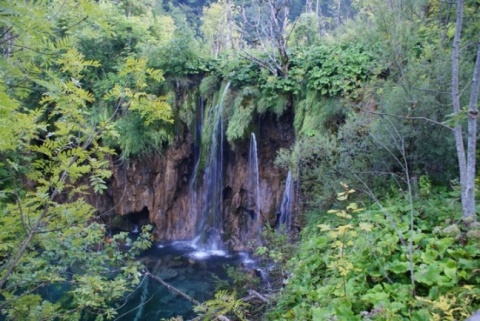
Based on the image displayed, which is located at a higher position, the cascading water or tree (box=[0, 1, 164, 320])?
tree (box=[0, 1, 164, 320])

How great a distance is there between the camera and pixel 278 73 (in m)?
8.97

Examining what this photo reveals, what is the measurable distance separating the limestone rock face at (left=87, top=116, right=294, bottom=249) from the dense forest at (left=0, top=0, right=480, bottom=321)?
146 cm

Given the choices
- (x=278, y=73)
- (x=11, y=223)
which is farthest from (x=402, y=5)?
(x=11, y=223)

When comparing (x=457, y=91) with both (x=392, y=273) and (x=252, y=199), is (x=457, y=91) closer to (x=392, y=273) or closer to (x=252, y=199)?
(x=392, y=273)

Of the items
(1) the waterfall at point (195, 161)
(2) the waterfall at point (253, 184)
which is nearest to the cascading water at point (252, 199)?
(2) the waterfall at point (253, 184)

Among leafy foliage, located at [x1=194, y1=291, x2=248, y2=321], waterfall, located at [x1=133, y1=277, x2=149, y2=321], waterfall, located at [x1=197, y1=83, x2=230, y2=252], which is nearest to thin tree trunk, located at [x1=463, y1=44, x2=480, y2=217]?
leafy foliage, located at [x1=194, y1=291, x2=248, y2=321]

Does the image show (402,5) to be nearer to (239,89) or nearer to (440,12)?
(440,12)

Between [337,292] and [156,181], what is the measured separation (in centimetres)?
905

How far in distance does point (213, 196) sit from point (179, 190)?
4.84 ft

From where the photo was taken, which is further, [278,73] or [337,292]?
[278,73]

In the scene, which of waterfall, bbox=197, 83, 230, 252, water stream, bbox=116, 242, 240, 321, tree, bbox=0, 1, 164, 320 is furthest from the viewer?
waterfall, bbox=197, 83, 230, 252

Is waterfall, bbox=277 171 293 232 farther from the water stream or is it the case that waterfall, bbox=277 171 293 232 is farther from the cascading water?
the water stream

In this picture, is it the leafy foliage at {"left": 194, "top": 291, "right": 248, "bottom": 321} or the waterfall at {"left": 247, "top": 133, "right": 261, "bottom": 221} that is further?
the waterfall at {"left": 247, "top": 133, "right": 261, "bottom": 221}

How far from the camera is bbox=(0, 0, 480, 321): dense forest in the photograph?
2443mm
